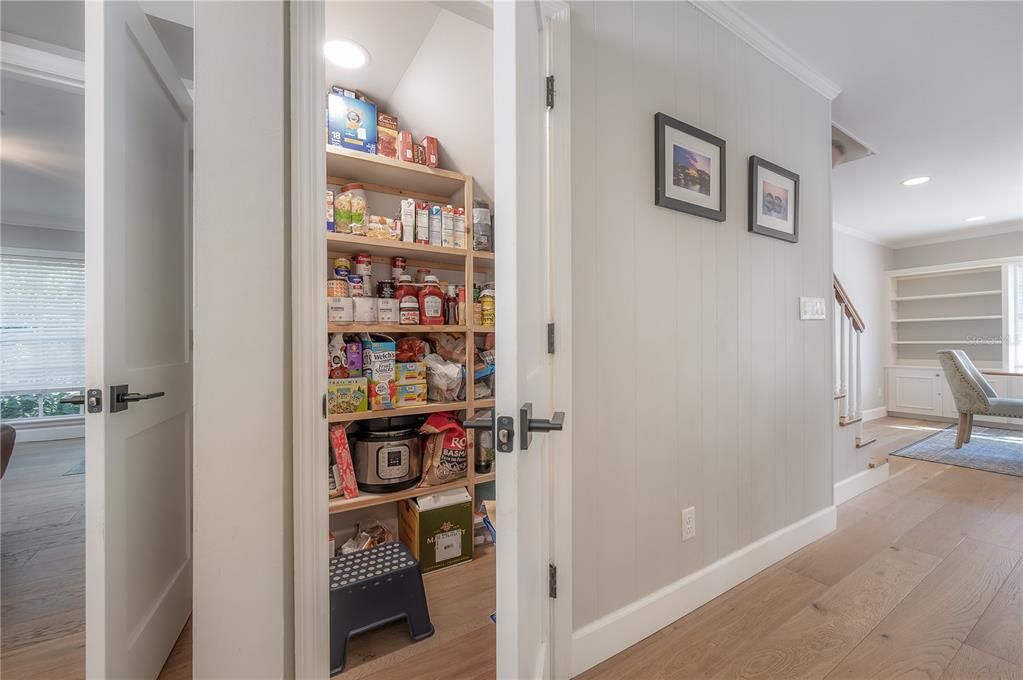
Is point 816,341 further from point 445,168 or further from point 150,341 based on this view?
point 150,341

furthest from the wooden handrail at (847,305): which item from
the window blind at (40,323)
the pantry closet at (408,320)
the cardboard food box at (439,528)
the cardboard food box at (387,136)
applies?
the window blind at (40,323)

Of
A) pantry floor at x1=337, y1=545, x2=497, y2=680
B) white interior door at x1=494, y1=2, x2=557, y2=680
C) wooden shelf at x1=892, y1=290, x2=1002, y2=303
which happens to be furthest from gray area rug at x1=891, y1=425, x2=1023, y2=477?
white interior door at x1=494, y1=2, x2=557, y2=680

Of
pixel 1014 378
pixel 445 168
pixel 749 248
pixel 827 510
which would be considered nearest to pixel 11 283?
pixel 445 168

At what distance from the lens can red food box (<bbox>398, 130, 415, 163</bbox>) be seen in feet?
6.61

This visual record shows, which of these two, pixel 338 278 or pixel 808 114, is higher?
pixel 808 114

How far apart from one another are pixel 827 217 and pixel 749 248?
2.88 ft

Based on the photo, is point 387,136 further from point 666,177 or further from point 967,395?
point 967,395

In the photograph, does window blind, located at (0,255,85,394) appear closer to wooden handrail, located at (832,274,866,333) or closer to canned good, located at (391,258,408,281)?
canned good, located at (391,258,408,281)

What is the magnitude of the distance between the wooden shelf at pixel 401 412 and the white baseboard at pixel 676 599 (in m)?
1.10

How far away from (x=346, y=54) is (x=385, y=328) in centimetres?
119

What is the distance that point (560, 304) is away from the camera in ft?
4.02

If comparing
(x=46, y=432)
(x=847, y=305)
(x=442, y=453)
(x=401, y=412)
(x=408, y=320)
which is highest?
(x=847, y=305)

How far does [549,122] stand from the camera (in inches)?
47.6

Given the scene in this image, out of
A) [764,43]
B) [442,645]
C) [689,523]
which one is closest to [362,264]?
[442,645]
